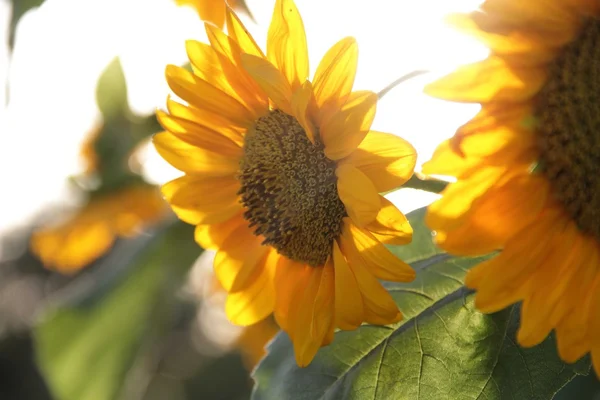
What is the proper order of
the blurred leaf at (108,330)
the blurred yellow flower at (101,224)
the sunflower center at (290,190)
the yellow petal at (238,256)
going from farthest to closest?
the blurred yellow flower at (101,224) → the blurred leaf at (108,330) → the yellow petal at (238,256) → the sunflower center at (290,190)

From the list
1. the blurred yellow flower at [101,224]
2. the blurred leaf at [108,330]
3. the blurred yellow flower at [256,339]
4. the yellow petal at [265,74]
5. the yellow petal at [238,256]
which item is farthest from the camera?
the blurred yellow flower at [256,339]

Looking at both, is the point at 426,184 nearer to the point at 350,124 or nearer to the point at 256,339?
the point at 350,124

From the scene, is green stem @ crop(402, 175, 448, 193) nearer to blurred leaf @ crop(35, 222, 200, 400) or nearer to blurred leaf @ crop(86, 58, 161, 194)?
blurred leaf @ crop(35, 222, 200, 400)

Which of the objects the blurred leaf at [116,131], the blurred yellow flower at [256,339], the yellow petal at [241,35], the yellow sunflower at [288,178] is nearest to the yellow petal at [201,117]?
the yellow sunflower at [288,178]

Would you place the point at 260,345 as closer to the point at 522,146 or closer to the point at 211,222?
the point at 211,222

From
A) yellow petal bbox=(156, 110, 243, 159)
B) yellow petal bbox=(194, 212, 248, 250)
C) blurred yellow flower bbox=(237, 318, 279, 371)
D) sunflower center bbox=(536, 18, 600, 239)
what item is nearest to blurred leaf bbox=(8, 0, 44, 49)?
yellow petal bbox=(156, 110, 243, 159)

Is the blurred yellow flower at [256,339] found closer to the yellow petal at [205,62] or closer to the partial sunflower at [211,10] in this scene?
the partial sunflower at [211,10]
